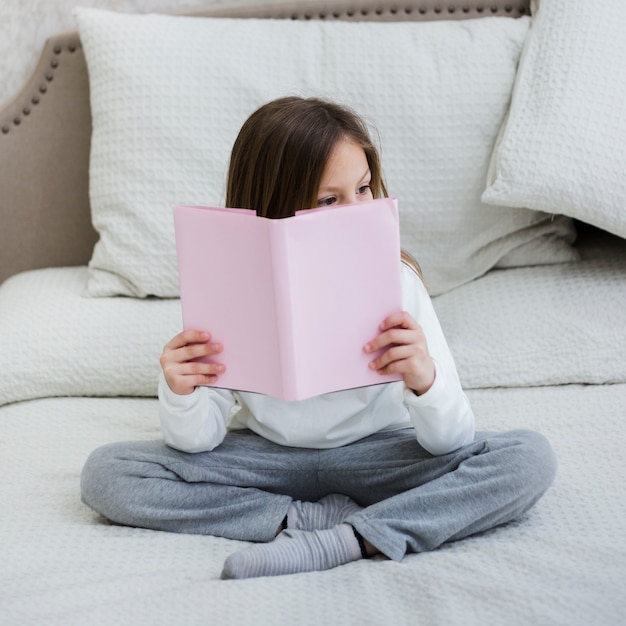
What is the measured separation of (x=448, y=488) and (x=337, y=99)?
2.78 feet

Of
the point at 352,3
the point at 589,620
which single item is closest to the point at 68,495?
the point at 589,620

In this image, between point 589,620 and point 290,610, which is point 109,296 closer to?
point 290,610

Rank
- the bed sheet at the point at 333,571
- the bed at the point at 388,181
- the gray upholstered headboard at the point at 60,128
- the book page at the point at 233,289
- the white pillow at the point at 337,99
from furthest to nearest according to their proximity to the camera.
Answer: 1. the gray upholstered headboard at the point at 60,128
2. the white pillow at the point at 337,99
3. the bed at the point at 388,181
4. the book page at the point at 233,289
5. the bed sheet at the point at 333,571

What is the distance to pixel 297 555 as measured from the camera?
1.06 m

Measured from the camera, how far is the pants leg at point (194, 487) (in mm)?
1167

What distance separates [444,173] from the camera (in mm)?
1710

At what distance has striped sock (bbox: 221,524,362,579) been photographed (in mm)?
1035

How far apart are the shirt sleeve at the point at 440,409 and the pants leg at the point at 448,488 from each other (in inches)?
0.9

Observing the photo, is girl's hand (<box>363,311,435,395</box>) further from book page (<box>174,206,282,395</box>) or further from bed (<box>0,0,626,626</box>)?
bed (<box>0,0,626,626</box>)

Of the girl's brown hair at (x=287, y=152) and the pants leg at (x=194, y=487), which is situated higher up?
the girl's brown hair at (x=287, y=152)

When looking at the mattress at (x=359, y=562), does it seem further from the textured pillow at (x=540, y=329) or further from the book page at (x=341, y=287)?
the book page at (x=341, y=287)

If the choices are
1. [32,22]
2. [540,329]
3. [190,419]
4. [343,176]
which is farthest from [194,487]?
[32,22]

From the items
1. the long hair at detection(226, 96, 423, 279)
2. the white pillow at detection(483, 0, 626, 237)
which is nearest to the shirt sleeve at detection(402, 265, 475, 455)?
the long hair at detection(226, 96, 423, 279)

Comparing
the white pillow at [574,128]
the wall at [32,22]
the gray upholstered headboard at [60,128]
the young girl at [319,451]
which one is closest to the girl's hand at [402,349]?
the young girl at [319,451]
